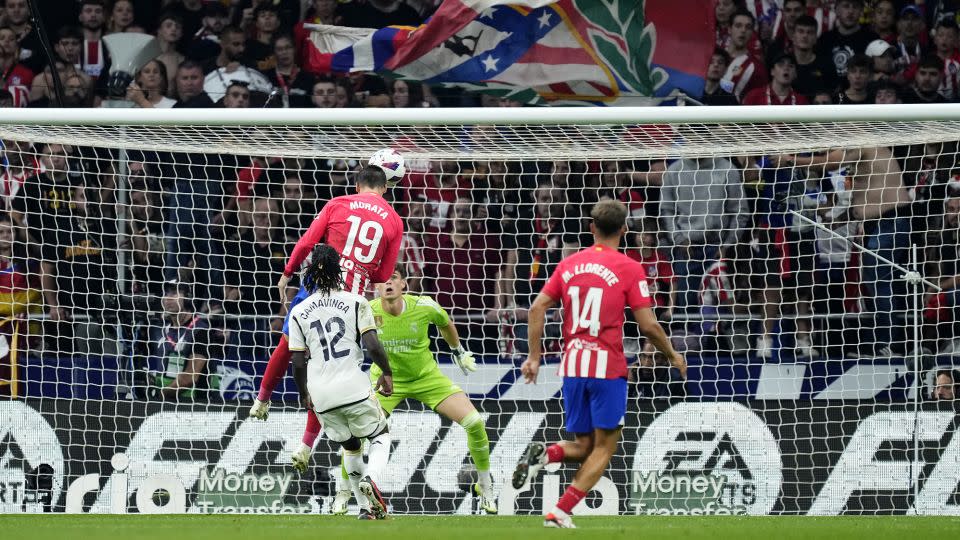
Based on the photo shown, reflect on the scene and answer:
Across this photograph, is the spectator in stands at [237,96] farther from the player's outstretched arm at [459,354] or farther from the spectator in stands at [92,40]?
the player's outstretched arm at [459,354]

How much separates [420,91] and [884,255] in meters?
5.66

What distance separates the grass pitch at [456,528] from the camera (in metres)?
7.45

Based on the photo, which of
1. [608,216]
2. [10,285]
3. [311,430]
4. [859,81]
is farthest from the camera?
[859,81]

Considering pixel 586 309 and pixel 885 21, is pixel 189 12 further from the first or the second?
pixel 586 309

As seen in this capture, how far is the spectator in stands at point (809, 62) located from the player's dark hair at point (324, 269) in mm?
8184

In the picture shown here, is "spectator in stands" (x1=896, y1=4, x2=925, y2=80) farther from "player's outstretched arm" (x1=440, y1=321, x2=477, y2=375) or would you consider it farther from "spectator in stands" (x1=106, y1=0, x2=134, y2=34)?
"spectator in stands" (x1=106, y1=0, x2=134, y2=34)

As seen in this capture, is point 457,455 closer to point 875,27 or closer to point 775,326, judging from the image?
point 775,326

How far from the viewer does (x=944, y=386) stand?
12234 millimetres

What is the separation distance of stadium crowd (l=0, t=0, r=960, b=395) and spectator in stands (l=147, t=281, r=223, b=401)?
7 cm

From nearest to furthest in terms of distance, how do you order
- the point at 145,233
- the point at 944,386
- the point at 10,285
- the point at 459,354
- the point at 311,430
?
1. the point at 311,430
2. the point at 459,354
3. the point at 944,386
4. the point at 10,285
5. the point at 145,233

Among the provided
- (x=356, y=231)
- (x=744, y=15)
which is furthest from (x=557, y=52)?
(x=356, y=231)

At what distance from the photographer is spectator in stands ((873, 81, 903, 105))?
47.4ft

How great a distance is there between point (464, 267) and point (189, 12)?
16.0 ft

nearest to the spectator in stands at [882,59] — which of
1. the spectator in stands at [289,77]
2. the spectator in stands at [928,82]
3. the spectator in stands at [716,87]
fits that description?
the spectator in stands at [928,82]
